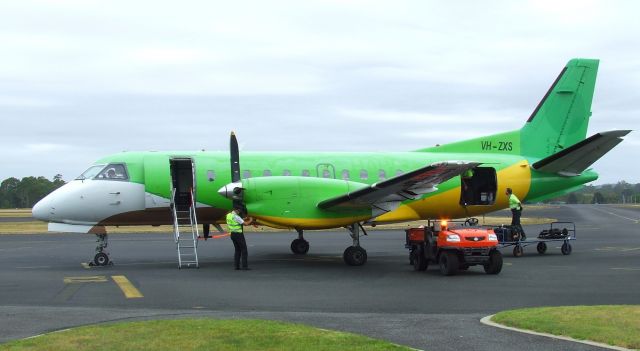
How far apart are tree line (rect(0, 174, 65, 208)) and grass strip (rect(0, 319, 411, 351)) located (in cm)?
10494

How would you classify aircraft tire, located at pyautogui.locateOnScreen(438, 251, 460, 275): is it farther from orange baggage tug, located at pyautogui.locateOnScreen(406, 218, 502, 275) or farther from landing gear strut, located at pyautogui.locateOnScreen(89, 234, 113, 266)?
landing gear strut, located at pyautogui.locateOnScreen(89, 234, 113, 266)

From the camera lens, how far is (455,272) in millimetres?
15602

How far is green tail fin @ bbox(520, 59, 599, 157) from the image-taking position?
74.9 ft

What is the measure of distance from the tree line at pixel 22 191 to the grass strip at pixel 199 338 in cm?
10494

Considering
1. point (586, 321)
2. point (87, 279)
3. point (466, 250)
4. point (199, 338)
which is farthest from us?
point (466, 250)

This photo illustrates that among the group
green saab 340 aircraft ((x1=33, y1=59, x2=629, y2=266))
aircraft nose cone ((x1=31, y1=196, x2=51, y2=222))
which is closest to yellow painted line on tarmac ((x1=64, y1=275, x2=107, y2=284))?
green saab 340 aircraft ((x1=33, y1=59, x2=629, y2=266))

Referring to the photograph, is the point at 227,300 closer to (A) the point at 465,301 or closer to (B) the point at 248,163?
(A) the point at 465,301

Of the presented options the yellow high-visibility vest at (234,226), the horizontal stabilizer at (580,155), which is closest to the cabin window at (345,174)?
the yellow high-visibility vest at (234,226)

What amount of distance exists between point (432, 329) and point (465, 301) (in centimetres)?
310

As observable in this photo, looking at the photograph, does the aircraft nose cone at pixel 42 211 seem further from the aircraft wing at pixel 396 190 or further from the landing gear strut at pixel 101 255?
the aircraft wing at pixel 396 190

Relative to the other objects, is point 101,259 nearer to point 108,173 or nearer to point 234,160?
point 108,173

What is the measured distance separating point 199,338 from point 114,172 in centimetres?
1241

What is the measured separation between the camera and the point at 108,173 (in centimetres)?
1930

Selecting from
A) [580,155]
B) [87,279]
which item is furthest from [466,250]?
[87,279]
